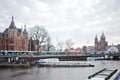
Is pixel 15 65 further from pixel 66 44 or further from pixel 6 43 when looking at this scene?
pixel 66 44

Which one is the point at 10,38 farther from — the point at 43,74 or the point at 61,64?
the point at 43,74

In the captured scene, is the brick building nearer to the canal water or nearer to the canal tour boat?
the canal tour boat

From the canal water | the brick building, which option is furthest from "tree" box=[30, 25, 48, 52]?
the canal water

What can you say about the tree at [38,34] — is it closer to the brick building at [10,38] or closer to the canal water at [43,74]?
the brick building at [10,38]

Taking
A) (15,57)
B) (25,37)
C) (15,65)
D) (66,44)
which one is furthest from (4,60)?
(66,44)

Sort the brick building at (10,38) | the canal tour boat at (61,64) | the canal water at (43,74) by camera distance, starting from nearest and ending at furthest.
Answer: the canal water at (43,74), the canal tour boat at (61,64), the brick building at (10,38)

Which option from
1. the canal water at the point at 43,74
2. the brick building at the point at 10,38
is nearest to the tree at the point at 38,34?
the brick building at the point at 10,38

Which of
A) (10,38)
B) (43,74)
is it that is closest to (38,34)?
(10,38)

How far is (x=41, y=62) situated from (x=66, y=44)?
85.0 meters

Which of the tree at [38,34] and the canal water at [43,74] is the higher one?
the tree at [38,34]

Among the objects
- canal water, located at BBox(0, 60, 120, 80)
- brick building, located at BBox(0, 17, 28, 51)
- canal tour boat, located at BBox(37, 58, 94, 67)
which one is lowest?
canal water, located at BBox(0, 60, 120, 80)

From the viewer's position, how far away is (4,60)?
103375mm

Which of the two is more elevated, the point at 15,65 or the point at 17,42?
the point at 17,42

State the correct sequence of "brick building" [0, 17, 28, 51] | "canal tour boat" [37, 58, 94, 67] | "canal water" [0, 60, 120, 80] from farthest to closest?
"brick building" [0, 17, 28, 51] → "canal tour boat" [37, 58, 94, 67] → "canal water" [0, 60, 120, 80]
